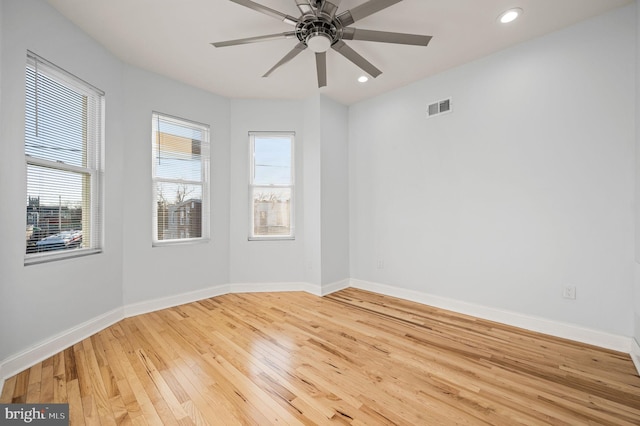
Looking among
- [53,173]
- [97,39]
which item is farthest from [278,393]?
A: [97,39]

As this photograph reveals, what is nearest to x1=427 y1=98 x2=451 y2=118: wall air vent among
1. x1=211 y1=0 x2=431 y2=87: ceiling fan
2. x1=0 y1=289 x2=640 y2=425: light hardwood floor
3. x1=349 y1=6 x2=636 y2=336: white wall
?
x1=349 y1=6 x2=636 y2=336: white wall

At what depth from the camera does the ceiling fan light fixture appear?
206 centimetres

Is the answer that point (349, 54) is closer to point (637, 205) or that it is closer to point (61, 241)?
point (637, 205)

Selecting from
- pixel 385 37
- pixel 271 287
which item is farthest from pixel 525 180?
pixel 271 287

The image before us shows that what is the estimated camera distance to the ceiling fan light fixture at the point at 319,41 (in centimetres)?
206

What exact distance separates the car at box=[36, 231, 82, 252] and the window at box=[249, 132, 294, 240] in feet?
6.53

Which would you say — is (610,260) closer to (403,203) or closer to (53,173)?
(403,203)

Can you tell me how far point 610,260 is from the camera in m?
2.36

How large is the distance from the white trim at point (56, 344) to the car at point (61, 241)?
76cm

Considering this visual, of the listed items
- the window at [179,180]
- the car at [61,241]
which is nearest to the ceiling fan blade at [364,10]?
the window at [179,180]

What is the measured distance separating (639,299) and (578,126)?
5.02 feet

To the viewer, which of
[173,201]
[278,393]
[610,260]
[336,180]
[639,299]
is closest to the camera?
[278,393]

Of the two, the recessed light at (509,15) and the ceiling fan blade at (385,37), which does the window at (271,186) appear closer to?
the ceiling fan blade at (385,37)

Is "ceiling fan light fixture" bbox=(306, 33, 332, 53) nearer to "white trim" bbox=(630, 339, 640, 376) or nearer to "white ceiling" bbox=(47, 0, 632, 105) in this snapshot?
"white ceiling" bbox=(47, 0, 632, 105)
